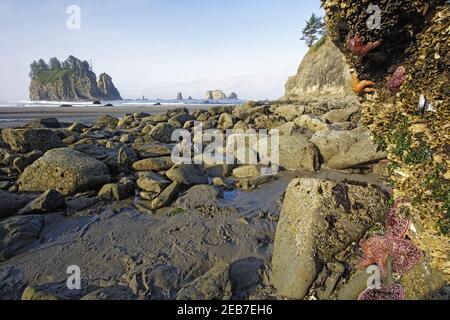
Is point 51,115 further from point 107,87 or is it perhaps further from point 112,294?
point 107,87

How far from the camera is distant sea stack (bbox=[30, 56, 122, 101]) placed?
85875mm

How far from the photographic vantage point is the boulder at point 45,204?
17.8 ft

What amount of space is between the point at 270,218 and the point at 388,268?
8.52 feet

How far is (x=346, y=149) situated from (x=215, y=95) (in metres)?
120

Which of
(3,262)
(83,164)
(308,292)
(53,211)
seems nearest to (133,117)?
(83,164)

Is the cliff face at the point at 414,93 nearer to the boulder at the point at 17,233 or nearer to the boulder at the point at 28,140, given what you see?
the boulder at the point at 17,233

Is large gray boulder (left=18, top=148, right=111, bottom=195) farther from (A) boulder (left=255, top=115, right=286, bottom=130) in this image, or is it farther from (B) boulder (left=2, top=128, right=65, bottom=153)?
(A) boulder (left=255, top=115, right=286, bottom=130)

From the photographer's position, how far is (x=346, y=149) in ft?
26.4

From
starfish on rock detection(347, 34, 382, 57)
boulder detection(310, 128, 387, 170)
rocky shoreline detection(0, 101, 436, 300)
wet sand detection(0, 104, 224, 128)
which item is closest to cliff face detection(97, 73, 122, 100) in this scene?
wet sand detection(0, 104, 224, 128)

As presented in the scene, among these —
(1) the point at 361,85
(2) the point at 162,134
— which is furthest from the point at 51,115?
(1) the point at 361,85

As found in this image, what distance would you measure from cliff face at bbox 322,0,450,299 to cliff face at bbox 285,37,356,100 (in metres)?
29.9

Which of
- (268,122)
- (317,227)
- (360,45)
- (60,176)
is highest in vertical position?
(360,45)

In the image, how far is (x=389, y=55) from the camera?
2781 mm

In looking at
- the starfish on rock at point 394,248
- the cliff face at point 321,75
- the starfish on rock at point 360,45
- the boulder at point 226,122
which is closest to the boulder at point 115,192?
the starfish on rock at point 394,248
